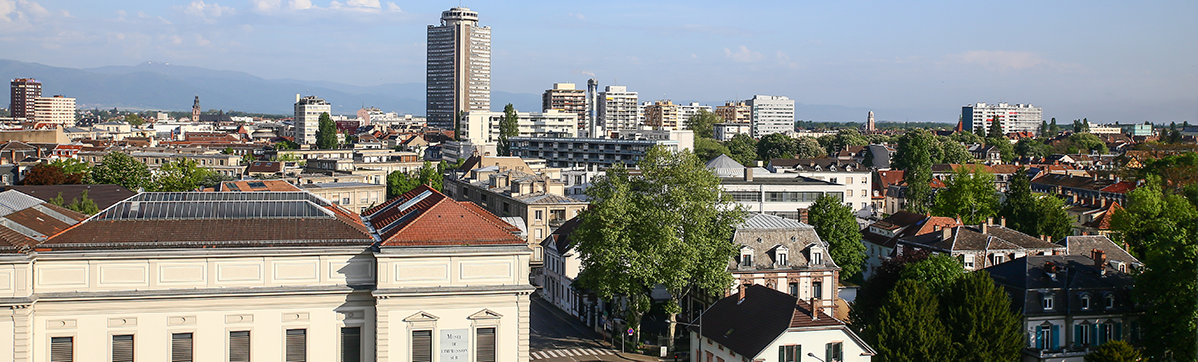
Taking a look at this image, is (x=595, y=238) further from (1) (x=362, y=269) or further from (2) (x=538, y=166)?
(2) (x=538, y=166)

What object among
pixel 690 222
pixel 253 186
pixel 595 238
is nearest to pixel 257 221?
pixel 595 238

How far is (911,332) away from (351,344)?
16687 mm

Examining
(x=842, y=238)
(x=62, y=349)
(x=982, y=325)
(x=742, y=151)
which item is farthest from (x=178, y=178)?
(x=742, y=151)

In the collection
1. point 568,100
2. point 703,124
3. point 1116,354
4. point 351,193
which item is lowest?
point 1116,354

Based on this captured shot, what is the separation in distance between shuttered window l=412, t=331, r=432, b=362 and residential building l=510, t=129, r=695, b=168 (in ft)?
264

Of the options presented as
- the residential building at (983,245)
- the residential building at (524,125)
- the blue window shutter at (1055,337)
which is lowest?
the blue window shutter at (1055,337)

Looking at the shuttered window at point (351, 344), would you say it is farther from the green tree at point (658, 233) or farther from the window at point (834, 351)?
the window at point (834, 351)

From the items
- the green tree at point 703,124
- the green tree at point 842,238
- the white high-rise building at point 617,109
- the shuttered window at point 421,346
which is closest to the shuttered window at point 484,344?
the shuttered window at point 421,346

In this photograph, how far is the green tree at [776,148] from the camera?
136 meters

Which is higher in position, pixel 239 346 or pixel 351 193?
pixel 351 193

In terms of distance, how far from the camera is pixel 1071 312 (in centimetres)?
3425

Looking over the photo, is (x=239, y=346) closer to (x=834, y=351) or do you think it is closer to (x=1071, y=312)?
(x=834, y=351)

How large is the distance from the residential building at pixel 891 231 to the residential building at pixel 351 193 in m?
35.4

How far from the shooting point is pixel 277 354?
24156 millimetres
